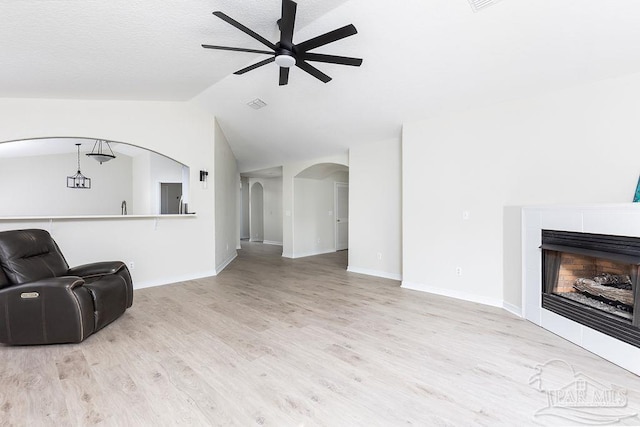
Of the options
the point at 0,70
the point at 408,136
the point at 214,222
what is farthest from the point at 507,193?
the point at 0,70

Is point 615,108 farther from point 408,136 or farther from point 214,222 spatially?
point 214,222

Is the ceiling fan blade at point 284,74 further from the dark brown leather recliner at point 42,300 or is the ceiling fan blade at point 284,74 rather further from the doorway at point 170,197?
the doorway at point 170,197

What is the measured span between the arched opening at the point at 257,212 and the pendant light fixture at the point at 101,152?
21.0 feet

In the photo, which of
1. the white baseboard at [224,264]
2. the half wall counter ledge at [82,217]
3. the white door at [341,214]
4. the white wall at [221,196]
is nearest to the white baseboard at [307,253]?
the white door at [341,214]

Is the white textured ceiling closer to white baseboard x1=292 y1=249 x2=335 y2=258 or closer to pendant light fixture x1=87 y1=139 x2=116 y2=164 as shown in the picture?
pendant light fixture x1=87 y1=139 x2=116 y2=164

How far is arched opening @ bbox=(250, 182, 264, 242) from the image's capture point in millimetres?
10430

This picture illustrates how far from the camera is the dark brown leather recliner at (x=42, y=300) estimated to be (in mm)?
2328

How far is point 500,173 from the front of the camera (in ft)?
10.9

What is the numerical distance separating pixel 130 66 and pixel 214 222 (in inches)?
103

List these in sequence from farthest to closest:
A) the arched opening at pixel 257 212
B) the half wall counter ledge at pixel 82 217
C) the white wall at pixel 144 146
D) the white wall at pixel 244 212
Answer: the white wall at pixel 244 212, the arched opening at pixel 257 212, the white wall at pixel 144 146, the half wall counter ledge at pixel 82 217

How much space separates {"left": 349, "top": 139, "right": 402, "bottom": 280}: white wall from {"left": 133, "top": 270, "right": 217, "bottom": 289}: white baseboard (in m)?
2.63

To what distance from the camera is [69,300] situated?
2363 mm

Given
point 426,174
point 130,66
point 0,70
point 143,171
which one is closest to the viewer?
point 0,70

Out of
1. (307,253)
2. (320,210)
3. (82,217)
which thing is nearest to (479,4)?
(82,217)
